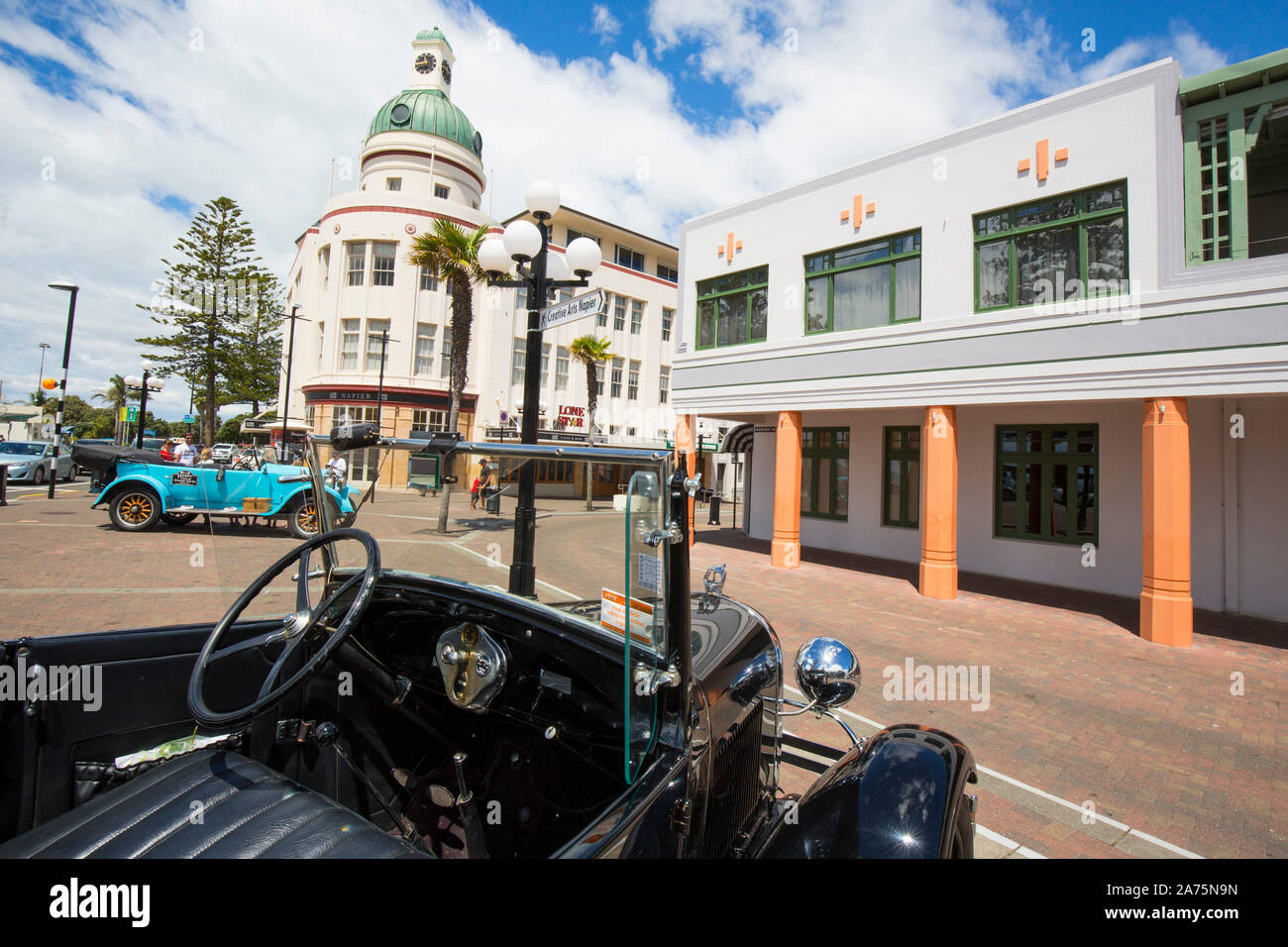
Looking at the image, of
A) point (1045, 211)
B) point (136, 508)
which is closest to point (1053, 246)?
point (1045, 211)

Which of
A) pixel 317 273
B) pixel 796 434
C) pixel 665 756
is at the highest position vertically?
pixel 317 273

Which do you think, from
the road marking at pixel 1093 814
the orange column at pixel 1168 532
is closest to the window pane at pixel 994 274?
the orange column at pixel 1168 532

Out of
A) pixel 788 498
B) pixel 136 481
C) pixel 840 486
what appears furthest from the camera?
pixel 840 486

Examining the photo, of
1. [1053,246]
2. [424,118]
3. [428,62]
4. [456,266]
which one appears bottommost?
[1053,246]

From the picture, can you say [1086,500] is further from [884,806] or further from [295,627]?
[295,627]

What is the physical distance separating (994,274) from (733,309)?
16.6 feet

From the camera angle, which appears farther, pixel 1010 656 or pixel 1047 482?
pixel 1047 482

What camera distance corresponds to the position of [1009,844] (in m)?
3.00

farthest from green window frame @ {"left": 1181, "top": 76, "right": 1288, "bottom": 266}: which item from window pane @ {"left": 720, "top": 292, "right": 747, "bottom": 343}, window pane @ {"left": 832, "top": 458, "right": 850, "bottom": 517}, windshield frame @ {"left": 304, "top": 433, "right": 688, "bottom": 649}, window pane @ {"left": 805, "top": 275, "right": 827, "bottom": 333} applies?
windshield frame @ {"left": 304, "top": 433, "right": 688, "bottom": 649}

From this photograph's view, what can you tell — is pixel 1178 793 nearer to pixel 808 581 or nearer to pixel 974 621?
pixel 974 621

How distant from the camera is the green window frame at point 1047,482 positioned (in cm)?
977

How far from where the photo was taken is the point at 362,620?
2.13 metres

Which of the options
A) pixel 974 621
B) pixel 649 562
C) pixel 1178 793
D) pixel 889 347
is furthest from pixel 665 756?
pixel 889 347

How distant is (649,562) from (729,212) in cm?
1274
